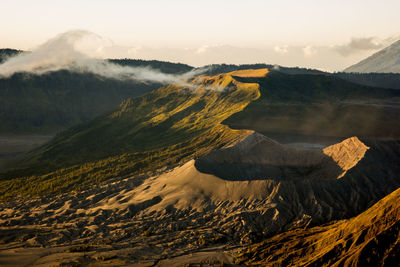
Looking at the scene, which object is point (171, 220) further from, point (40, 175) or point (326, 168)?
point (40, 175)

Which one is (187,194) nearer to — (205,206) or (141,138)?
(205,206)

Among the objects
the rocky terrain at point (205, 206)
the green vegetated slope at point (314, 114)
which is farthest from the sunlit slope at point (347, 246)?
the green vegetated slope at point (314, 114)

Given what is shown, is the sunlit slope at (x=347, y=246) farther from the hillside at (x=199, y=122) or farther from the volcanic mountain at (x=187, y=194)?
the hillside at (x=199, y=122)

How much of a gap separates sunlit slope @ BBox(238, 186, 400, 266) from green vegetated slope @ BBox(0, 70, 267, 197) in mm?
44304

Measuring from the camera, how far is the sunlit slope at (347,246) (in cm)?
3450

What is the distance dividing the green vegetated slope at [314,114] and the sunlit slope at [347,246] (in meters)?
66.3

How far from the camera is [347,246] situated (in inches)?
1433

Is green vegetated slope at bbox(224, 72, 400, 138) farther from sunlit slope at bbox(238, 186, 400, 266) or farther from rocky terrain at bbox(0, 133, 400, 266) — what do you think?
sunlit slope at bbox(238, 186, 400, 266)

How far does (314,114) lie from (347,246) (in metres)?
88.9

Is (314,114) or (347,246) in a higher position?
(314,114)

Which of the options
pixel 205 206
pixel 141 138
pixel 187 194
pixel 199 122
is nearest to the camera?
pixel 205 206

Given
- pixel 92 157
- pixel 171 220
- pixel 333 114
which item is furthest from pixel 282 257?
pixel 333 114

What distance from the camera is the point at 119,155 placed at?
107062 mm

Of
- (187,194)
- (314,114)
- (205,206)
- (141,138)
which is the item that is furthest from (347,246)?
(141,138)
